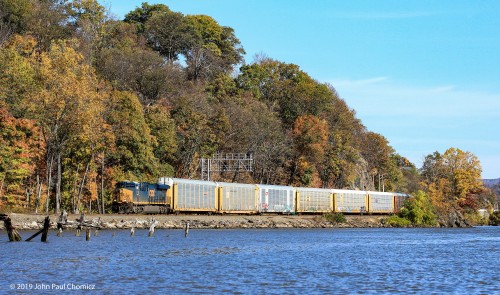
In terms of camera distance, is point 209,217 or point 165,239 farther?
point 209,217

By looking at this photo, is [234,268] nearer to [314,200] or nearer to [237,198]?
[237,198]

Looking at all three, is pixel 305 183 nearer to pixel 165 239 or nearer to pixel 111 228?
pixel 111 228

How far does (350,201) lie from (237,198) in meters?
23.9

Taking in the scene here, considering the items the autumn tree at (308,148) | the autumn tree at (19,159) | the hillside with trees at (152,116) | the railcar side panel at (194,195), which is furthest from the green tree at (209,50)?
the autumn tree at (19,159)

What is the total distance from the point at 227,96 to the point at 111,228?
199 ft

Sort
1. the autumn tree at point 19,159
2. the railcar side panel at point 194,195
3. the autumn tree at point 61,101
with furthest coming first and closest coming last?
the railcar side panel at point 194,195, the autumn tree at point 19,159, the autumn tree at point 61,101

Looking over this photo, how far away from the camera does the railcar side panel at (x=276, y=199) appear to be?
85812mm

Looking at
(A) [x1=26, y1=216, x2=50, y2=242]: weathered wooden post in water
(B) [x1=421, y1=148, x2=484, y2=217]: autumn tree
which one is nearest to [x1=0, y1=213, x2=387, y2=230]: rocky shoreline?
(A) [x1=26, y1=216, x2=50, y2=242]: weathered wooden post in water

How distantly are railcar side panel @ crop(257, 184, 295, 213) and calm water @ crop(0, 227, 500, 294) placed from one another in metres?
33.2

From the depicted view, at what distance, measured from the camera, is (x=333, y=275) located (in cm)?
3256

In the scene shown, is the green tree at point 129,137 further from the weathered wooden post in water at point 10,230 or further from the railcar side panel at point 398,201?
the railcar side panel at point 398,201

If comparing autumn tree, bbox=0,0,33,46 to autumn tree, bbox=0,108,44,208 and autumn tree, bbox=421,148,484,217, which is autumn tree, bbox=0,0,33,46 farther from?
autumn tree, bbox=421,148,484,217

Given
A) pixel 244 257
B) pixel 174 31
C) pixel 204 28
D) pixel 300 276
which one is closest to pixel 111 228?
pixel 244 257

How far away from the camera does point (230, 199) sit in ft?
266
